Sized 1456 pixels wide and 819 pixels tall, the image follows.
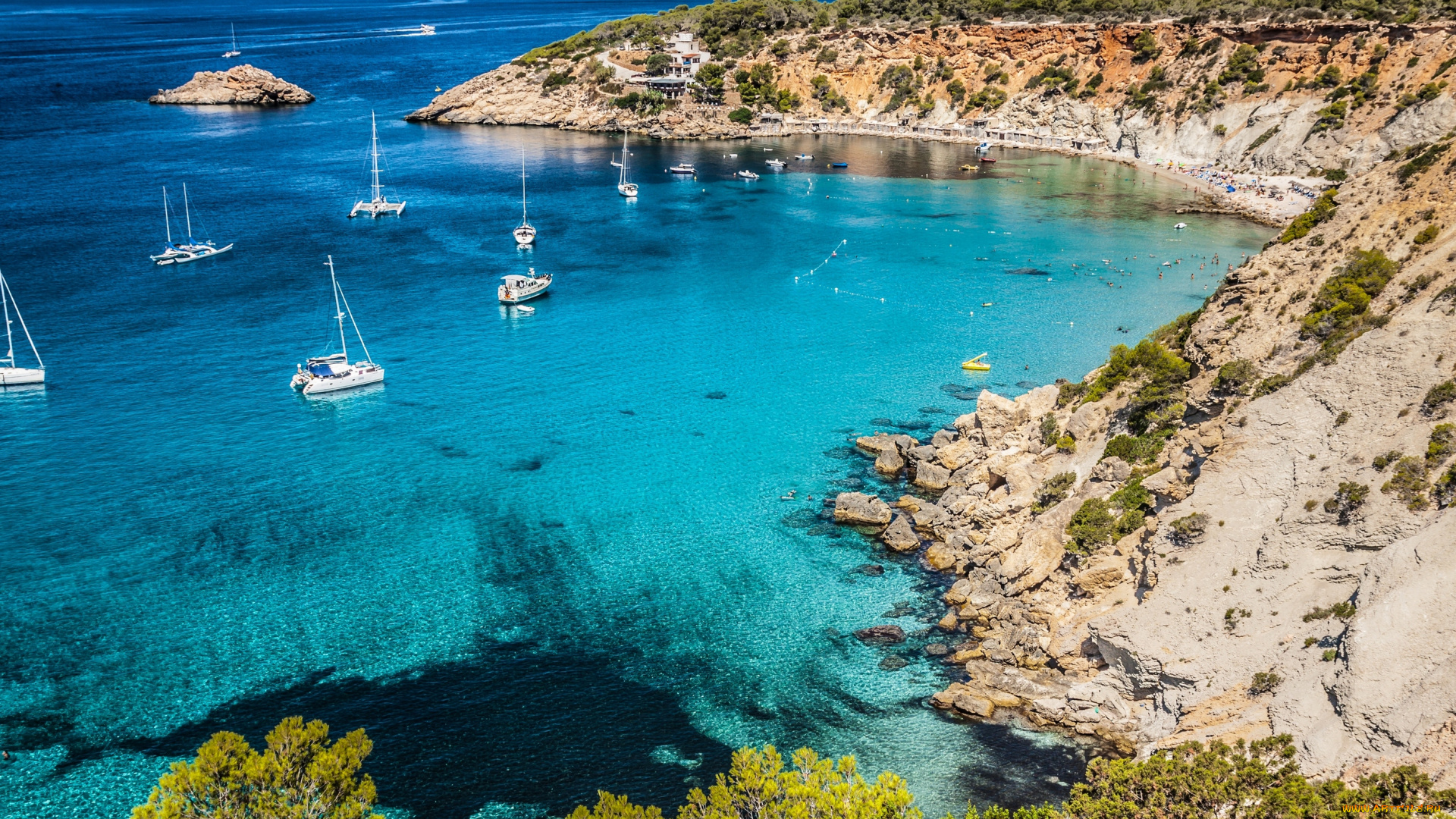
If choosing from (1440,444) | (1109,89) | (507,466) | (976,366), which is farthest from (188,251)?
(1109,89)

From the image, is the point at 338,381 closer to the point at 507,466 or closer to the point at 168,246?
the point at 507,466

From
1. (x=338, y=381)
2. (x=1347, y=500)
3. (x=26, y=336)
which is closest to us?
(x=1347, y=500)

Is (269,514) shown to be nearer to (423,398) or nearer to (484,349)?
(423,398)

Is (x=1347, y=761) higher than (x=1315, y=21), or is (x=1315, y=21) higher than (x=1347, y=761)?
(x=1315, y=21)

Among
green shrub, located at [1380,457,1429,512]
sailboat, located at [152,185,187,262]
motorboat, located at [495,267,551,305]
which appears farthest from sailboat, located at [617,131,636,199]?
green shrub, located at [1380,457,1429,512]

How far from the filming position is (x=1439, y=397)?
33281 millimetres

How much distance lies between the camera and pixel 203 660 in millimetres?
38531

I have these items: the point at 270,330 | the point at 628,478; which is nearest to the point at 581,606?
the point at 628,478

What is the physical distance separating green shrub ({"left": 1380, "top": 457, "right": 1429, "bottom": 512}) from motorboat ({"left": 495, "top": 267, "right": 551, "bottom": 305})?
208 ft

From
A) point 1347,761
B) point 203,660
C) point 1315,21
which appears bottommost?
point 203,660

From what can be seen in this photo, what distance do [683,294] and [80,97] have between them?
137 meters

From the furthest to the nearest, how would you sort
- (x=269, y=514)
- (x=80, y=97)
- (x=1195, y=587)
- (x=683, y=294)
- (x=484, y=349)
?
(x=80, y=97) → (x=683, y=294) → (x=484, y=349) → (x=269, y=514) → (x=1195, y=587)

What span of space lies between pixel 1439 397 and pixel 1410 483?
11.4 ft

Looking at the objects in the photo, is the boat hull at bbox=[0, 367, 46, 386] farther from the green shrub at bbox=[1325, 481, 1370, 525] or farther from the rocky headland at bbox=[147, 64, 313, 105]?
the rocky headland at bbox=[147, 64, 313, 105]
